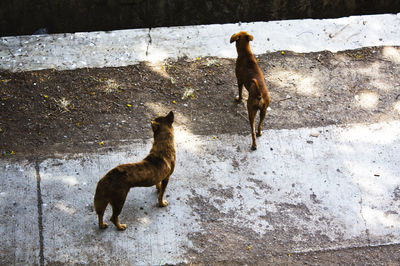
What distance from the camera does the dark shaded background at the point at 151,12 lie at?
7246 millimetres

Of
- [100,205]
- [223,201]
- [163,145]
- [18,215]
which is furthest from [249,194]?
[18,215]

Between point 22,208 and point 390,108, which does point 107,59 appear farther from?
point 390,108

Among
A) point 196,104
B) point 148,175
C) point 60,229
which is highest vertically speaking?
point 148,175

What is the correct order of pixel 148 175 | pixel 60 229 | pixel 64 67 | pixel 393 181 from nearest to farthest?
pixel 148 175, pixel 60 229, pixel 393 181, pixel 64 67

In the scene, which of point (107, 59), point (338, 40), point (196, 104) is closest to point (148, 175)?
point (196, 104)

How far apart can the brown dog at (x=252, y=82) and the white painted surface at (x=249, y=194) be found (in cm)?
45

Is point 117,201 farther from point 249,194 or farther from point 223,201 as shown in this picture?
point 249,194

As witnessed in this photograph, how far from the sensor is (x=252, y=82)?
5148mm

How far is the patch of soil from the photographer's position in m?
5.54

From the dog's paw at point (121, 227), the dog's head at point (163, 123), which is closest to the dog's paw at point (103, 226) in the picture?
the dog's paw at point (121, 227)

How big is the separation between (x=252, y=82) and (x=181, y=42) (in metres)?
1.86

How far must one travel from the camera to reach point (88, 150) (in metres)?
5.36

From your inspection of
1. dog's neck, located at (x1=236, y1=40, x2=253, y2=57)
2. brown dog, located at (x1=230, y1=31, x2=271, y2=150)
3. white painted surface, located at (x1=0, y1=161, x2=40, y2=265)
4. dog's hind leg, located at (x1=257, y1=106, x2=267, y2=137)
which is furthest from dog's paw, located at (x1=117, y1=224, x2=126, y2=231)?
dog's neck, located at (x1=236, y1=40, x2=253, y2=57)

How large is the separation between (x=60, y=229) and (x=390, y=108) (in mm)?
4064
